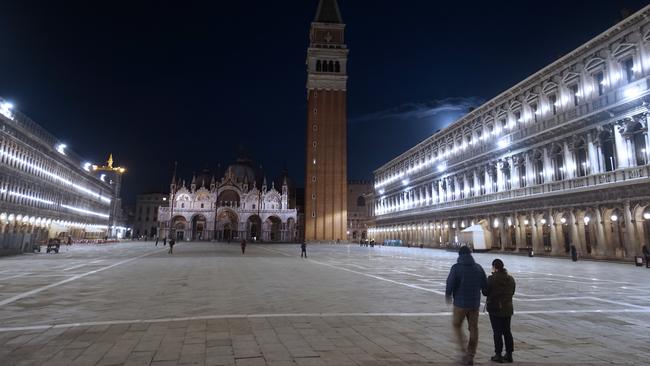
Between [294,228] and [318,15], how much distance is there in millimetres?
50731

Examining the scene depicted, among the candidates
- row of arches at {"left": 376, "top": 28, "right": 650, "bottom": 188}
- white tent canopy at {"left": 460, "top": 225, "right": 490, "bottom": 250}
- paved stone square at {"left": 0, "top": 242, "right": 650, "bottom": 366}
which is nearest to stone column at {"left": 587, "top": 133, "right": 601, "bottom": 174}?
row of arches at {"left": 376, "top": 28, "right": 650, "bottom": 188}

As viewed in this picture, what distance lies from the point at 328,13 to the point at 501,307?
91.7m

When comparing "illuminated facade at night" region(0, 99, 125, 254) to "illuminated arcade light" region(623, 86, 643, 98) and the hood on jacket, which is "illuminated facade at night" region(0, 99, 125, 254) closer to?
the hood on jacket

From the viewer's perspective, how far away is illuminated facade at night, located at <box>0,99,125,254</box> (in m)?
43.2

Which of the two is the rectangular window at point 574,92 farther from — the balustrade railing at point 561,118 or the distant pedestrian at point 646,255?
the distant pedestrian at point 646,255

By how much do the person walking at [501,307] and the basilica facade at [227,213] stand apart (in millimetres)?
94437

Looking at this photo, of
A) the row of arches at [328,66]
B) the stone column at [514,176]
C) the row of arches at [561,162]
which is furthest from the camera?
the row of arches at [328,66]

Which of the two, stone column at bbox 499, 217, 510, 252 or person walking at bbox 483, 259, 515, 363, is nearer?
person walking at bbox 483, 259, 515, 363

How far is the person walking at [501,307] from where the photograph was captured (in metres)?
5.92

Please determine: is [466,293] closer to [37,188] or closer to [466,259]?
[466,259]

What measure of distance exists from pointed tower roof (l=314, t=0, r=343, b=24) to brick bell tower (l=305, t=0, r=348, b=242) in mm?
7472

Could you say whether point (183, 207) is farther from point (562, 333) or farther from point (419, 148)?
point (562, 333)

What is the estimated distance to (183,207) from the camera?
323 ft

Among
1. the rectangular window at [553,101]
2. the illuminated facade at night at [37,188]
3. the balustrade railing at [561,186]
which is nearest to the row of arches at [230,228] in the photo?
the illuminated facade at night at [37,188]
